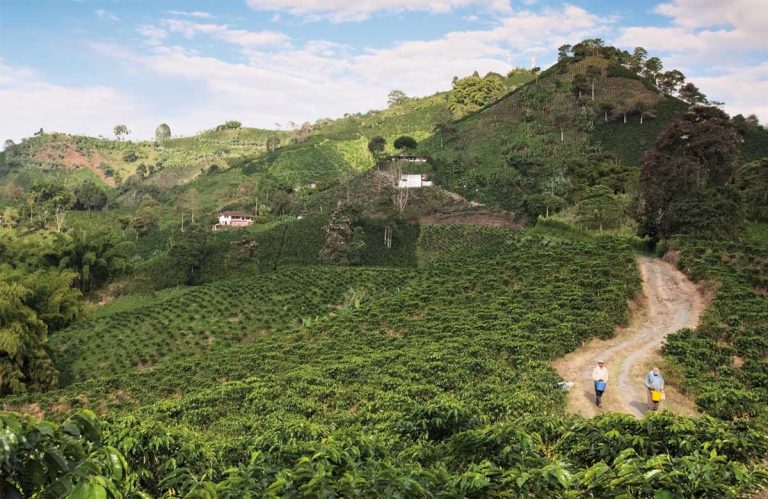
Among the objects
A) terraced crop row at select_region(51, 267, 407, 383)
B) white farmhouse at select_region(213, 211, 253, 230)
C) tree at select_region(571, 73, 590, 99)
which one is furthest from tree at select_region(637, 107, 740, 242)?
white farmhouse at select_region(213, 211, 253, 230)

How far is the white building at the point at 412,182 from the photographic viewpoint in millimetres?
55906

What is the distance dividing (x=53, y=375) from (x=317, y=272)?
16.6 meters

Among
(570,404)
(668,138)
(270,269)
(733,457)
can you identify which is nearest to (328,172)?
(270,269)

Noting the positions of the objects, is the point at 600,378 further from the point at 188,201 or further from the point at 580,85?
the point at 188,201

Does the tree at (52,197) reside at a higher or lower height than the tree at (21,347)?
higher

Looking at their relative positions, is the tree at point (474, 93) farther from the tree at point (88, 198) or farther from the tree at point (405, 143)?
the tree at point (88, 198)

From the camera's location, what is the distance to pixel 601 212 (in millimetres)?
34469

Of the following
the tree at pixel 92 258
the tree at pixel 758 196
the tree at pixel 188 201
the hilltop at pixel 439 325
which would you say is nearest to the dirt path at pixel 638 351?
the hilltop at pixel 439 325

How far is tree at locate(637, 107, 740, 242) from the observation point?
26391 mm

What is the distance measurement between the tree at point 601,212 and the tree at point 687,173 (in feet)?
11.4

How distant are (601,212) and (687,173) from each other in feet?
23.3

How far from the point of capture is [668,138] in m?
30.1

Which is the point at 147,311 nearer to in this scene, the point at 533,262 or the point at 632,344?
the point at 533,262

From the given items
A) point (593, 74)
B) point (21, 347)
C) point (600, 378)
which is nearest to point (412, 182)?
point (593, 74)
